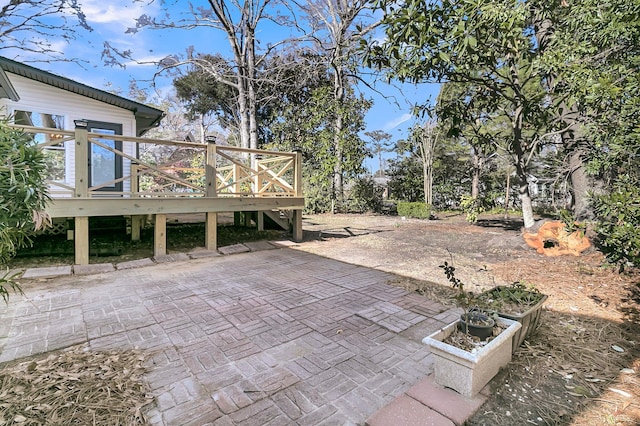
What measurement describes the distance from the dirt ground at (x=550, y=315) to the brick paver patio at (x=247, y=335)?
1.89 ft

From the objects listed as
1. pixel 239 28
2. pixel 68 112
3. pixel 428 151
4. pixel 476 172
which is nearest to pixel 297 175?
pixel 68 112

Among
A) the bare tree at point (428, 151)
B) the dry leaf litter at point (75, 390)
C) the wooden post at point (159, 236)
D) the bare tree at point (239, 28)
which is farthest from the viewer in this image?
the bare tree at point (428, 151)

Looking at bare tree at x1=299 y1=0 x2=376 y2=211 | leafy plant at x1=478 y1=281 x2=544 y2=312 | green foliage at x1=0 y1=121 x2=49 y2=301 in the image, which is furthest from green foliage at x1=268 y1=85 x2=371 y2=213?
green foliage at x1=0 y1=121 x2=49 y2=301

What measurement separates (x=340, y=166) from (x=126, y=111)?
7.48m

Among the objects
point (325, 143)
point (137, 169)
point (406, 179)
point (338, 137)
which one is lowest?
point (137, 169)

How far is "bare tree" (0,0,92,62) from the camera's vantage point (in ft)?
42.5

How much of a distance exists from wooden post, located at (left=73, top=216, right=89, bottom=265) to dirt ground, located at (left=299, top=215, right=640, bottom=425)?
3.70 m

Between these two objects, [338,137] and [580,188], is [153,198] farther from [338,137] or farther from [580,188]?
[580,188]

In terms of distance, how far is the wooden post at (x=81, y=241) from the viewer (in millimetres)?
4895

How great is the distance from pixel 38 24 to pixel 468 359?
1913cm

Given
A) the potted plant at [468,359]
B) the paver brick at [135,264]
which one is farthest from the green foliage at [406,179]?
the potted plant at [468,359]

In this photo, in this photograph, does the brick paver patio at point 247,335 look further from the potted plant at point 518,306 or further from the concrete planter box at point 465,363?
the potted plant at point 518,306

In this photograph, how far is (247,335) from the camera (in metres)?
2.76

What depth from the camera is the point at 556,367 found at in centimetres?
228
